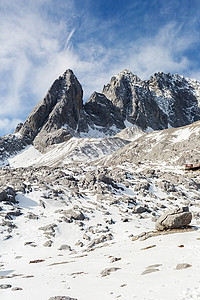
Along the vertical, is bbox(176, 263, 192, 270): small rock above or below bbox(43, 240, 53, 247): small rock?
above

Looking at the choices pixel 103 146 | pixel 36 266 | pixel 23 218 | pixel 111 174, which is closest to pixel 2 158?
pixel 103 146

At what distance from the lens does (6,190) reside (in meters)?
26.7

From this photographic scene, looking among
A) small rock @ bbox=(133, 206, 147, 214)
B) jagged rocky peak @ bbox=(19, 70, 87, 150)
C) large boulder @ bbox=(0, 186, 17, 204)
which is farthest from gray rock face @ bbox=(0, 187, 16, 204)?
jagged rocky peak @ bbox=(19, 70, 87, 150)

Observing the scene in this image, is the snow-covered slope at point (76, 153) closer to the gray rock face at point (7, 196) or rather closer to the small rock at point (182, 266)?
the gray rock face at point (7, 196)

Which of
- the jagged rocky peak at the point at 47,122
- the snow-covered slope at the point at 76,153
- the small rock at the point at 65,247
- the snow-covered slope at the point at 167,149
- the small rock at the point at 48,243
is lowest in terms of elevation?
the small rock at the point at 65,247

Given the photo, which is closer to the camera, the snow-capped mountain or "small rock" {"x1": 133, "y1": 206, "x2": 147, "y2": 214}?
the snow-capped mountain

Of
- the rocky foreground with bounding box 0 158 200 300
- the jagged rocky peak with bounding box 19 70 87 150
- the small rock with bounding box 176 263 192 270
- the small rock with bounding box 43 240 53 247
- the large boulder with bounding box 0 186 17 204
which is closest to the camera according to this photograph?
the rocky foreground with bounding box 0 158 200 300

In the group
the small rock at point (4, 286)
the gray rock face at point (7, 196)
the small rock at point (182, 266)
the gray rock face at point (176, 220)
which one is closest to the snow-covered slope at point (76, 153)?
the gray rock face at point (7, 196)

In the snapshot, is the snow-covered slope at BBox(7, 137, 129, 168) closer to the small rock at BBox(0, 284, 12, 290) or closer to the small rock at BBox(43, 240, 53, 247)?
the small rock at BBox(43, 240, 53, 247)

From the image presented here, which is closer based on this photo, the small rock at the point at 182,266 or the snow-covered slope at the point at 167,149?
the small rock at the point at 182,266

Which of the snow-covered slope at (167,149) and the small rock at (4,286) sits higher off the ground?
the snow-covered slope at (167,149)

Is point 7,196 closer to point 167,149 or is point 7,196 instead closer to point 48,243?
point 48,243

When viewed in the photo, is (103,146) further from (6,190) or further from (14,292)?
(14,292)

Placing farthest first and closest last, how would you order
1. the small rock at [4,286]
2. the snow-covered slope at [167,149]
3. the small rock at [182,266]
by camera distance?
the snow-covered slope at [167,149], the small rock at [4,286], the small rock at [182,266]
